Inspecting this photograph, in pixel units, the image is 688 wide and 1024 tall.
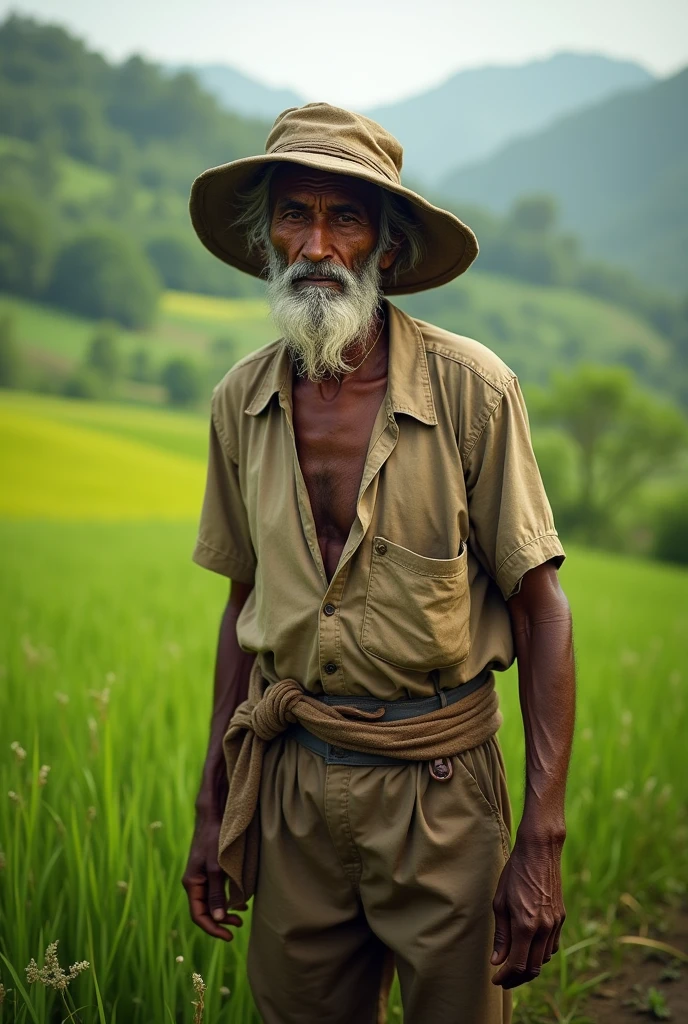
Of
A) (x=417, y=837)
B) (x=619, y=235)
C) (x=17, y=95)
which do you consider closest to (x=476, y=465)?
(x=417, y=837)

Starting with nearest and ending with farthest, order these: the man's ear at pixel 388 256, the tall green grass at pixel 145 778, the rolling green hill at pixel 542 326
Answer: the man's ear at pixel 388 256 < the tall green grass at pixel 145 778 < the rolling green hill at pixel 542 326

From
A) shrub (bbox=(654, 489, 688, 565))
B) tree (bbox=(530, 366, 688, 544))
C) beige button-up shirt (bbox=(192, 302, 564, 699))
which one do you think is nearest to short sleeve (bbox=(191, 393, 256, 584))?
beige button-up shirt (bbox=(192, 302, 564, 699))

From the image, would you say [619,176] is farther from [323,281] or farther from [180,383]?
[323,281]

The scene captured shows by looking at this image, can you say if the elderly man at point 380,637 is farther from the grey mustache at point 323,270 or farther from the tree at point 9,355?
the tree at point 9,355

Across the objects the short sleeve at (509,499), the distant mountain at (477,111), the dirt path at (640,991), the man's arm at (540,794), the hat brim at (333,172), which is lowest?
the dirt path at (640,991)

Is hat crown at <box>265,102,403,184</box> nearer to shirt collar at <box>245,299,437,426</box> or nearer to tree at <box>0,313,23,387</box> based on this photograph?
shirt collar at <box>245,299,437,426</box>

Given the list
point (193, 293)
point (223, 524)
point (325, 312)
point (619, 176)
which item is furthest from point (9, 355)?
point (619, 176)

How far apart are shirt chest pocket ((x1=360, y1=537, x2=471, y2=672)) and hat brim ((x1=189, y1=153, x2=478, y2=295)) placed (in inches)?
23.2

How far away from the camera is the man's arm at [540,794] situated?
4.31 feet

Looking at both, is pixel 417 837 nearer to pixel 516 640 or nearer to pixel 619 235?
pixel 516 640

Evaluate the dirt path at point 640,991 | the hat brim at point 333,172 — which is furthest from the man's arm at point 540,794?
the dirt path at point 640,991

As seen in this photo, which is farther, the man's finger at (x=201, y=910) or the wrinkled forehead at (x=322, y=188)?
the man's finger at (x=201, y=910)

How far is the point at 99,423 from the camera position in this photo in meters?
7.94

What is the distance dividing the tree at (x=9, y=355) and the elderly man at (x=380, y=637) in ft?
20.3
